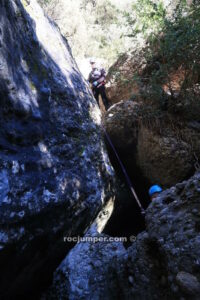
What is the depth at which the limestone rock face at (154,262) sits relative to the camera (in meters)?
2.01

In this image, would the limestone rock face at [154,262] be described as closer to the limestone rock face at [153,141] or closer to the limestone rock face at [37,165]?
the limestone rock face at [37,165]

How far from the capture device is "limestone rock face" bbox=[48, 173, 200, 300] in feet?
6.61

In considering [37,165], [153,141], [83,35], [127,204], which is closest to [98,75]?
[153,141]

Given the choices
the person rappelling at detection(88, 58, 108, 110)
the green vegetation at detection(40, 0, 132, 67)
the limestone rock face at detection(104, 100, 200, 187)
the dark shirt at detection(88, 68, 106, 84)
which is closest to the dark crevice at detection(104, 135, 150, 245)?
the limestone rock face at detection(104, 100, 200, 187)

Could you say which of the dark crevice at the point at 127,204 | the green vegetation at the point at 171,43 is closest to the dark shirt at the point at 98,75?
the green vegetation at the point at 171,43

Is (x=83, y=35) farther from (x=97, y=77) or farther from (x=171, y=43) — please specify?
(x=171, y=43)

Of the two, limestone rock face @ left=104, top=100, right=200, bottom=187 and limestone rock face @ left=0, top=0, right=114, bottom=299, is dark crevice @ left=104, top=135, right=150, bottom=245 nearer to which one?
limestone rock face @ left=104, top=100, right=200, bottom=187

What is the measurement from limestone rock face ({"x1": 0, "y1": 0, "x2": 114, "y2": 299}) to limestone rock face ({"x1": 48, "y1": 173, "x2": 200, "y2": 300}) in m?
0.40

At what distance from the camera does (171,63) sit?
19.4 ft

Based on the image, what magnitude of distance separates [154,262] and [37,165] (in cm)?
176

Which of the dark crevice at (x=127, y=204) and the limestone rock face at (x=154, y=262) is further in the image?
the dark crevice at (x=127, y=204)

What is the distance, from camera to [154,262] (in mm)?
2418

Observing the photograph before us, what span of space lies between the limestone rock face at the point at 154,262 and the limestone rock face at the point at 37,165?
1.31 feet

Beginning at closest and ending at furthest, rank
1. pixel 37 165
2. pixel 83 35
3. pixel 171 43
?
1. pixel 37 165
2. pixel 171 43
3. pixel 83 35
